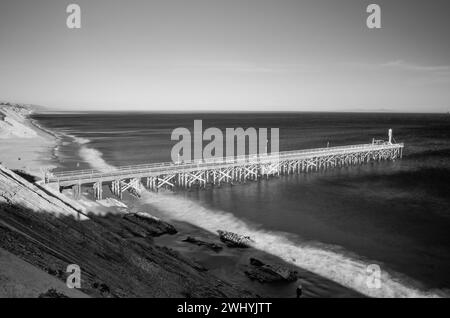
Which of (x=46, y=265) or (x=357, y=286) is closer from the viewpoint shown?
(x=46, y=265)

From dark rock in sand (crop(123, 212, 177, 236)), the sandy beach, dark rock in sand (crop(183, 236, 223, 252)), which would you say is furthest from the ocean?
the sandy beach

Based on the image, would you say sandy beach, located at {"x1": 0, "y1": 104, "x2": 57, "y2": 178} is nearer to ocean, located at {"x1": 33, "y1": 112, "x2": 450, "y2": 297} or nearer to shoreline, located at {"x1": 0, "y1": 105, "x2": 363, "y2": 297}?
ocean, located at {"x1": 33, "y1": 112, "x2": 450, "y2": 297}

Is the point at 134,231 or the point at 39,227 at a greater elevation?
the point at 39,227

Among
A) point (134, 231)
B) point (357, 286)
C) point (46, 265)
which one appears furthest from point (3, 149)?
point (357, 286)

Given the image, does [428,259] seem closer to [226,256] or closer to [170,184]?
[226,256]

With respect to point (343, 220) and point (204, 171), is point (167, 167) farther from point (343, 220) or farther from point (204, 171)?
point (343, 220)
